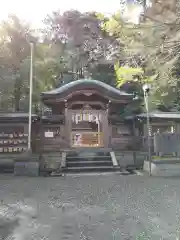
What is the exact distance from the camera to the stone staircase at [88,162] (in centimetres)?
1216

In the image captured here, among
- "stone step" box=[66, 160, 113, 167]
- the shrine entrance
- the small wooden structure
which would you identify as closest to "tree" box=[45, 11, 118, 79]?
the shrine entrance

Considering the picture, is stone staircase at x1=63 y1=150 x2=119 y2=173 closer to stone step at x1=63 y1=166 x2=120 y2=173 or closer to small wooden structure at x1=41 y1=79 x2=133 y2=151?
stone step at x1=63 y1=166 x2=120 y2=173

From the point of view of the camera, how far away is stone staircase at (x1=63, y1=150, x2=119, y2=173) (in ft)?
39.9

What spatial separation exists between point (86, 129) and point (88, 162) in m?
8.13

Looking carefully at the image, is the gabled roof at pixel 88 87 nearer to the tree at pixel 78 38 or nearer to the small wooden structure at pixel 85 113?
the small wooden structure at pixel 85 113

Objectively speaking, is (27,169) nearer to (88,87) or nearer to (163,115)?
(88,87)

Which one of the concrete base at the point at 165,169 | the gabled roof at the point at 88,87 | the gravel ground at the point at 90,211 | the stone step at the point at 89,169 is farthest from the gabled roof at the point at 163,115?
the gravel ground at the point at 90,211

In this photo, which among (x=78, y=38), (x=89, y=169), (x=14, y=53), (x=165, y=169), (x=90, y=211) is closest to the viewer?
(x=90, y=211)

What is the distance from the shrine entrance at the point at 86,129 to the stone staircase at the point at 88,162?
196 cm

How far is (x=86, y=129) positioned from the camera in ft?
68.4

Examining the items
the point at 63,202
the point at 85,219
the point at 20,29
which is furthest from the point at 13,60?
the point at 85,219

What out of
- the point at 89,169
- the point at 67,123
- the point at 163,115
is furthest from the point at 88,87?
the point at 89,169

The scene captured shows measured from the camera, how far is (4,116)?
14797 mm

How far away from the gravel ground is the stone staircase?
10.5 ft
